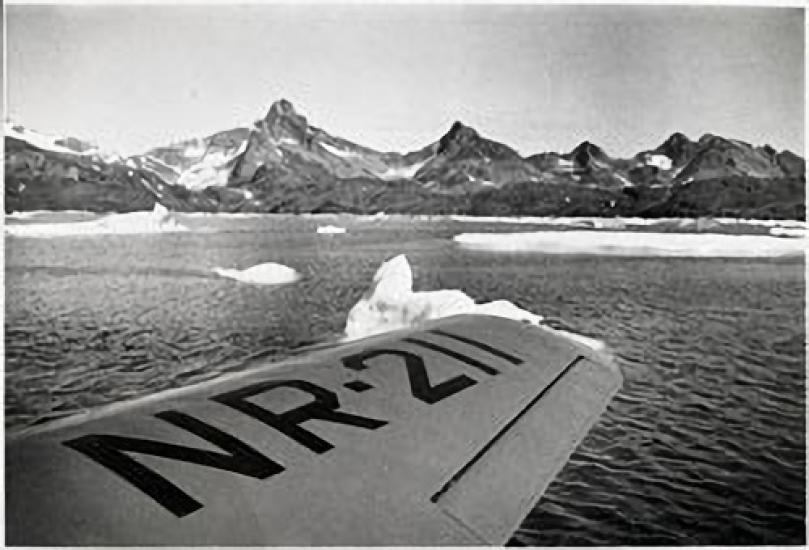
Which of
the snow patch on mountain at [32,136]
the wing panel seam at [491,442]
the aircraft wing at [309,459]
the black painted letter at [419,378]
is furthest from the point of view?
the snow patch on mountain at [32,136]

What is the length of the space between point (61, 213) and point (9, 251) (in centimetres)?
14

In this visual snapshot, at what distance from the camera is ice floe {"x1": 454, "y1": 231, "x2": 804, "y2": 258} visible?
196cm

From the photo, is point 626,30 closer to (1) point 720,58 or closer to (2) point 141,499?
(1) point 720,58

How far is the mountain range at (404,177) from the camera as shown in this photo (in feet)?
6.16

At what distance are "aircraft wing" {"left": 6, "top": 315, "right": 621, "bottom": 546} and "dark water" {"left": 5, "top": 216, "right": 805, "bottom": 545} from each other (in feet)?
1.42

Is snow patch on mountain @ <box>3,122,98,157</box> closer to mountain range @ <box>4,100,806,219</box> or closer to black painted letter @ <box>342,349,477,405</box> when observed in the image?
mountain range @ <box>4,100,806,219</box>

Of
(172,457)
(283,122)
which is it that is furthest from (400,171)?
(172,457)

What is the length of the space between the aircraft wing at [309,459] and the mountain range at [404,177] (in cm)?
59

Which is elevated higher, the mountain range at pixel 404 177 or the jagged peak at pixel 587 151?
the jagged peak at pixel 587 151

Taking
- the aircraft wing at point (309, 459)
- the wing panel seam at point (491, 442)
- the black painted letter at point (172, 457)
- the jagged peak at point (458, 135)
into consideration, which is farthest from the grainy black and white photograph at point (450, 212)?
the black painted letter at point (172, 457)

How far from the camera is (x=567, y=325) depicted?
1.95 meters

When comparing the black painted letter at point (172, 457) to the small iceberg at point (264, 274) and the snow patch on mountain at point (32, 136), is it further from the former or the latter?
the snow patch on mountain at point (32, 136)

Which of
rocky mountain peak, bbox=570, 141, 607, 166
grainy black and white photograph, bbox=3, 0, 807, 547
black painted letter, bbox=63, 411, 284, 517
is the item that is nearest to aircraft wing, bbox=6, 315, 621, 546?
black painted letter, bbox=63, 411, 284, 517

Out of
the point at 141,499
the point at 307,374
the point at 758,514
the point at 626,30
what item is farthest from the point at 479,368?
the point at 626,30
